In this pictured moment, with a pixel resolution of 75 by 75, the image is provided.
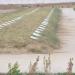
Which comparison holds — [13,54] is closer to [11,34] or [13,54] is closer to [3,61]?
[3,61]

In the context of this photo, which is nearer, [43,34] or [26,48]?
[26,48]

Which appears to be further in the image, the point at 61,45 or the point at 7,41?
the point at 61,45

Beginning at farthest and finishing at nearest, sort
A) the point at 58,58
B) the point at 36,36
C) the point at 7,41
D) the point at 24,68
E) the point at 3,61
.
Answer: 1. the point at 36,36
2. the point at 7,41
3. the point at 58,58
4. the point at 3,61
5. the point at 24,68

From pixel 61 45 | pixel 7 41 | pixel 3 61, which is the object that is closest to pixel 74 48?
pixel 61 45

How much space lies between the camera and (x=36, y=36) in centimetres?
1401

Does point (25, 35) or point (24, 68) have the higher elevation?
point (25, 35)

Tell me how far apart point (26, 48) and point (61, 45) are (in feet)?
6.40

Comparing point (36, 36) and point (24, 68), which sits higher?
point (36, 36)

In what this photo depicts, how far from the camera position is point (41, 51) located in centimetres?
1220

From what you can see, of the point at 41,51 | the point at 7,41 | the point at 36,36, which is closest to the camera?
the point at 41,51

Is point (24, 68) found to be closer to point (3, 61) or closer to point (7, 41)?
point (3, 61)

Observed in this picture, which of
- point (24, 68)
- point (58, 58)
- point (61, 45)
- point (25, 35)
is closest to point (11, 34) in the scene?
point (25, 35)

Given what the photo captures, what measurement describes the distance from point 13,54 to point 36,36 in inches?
96.6

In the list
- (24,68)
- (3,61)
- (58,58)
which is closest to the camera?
(24,68)
